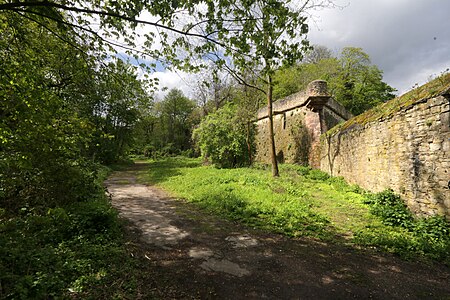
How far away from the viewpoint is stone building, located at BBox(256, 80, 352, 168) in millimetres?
14023

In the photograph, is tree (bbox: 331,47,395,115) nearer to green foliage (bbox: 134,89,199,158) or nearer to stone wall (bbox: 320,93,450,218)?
stone wall (bbox: 320,93,450,218)

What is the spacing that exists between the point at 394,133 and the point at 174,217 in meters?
7.04

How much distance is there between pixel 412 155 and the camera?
6.25m

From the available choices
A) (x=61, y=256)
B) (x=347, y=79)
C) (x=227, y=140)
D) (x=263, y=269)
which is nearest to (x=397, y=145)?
(x=263, y=269)

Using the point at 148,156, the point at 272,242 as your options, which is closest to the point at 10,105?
the point at 272,242

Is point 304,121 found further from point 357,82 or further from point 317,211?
point 357,82

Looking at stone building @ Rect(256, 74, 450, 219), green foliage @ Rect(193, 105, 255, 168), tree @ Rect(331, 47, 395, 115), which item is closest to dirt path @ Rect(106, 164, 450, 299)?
stone building @ Rect(256, 74, 450, 219)

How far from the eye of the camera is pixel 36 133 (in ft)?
13.7

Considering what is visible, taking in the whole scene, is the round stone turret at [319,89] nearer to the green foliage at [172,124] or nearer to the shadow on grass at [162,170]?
the shadow on grass at [162,170]

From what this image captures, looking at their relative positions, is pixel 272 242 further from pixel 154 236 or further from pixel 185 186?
pixel 185 186

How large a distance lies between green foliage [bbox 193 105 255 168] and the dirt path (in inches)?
436

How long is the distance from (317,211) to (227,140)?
1069cm

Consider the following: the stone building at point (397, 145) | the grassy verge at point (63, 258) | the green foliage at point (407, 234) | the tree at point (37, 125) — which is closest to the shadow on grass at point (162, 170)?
the tree at point (37, 125)

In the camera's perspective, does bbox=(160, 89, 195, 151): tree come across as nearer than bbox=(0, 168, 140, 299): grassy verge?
No
